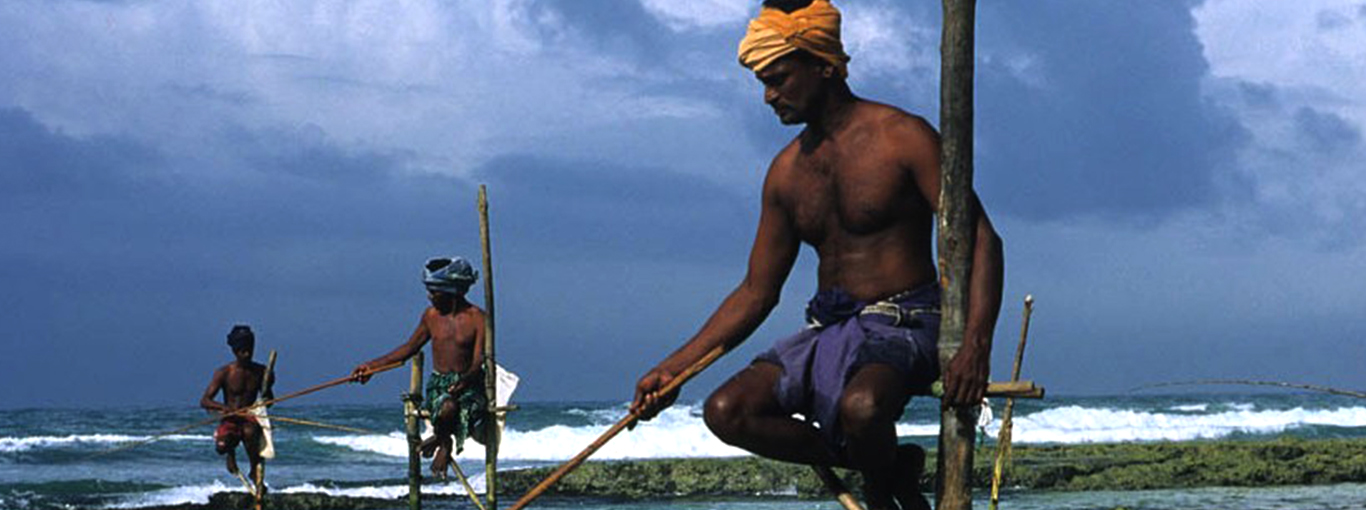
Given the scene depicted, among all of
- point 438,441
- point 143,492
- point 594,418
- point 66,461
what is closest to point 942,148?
point 438,441

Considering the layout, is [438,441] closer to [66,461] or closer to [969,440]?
[969,440]

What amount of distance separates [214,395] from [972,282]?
32.3 ft

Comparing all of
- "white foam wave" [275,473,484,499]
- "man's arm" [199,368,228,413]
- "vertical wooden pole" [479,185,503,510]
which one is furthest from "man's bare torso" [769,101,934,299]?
"white foam wave" [275,473,484,499]

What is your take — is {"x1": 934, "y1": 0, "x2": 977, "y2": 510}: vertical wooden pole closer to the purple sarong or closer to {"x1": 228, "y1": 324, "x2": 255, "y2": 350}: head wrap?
the purple sarong

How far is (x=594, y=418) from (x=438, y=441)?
31.9 meters

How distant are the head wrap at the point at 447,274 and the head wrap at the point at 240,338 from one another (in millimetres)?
3196

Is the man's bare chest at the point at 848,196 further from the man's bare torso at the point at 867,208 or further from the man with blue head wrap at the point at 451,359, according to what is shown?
the man with blue head wrap at the point at 451,359

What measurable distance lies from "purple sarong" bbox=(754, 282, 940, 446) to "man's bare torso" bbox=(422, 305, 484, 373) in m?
6.23

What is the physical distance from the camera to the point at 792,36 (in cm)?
516

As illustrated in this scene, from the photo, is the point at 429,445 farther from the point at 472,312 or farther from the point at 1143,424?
the point at 1143,424

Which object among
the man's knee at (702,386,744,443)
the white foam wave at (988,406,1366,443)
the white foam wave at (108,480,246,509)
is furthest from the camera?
the white foam wave at (988,406,1366,443)

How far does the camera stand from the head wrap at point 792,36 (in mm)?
5176

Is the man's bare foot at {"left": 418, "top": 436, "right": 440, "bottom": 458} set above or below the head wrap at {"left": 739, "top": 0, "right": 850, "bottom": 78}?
below

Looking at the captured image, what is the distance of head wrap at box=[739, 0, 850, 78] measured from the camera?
5176mm
